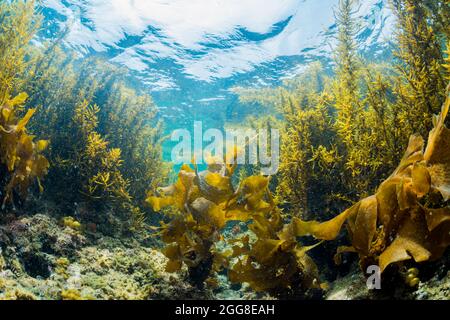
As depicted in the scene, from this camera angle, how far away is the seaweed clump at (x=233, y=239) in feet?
11.1

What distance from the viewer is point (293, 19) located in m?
12.8

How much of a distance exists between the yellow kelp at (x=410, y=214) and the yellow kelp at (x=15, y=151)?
4.04 meters

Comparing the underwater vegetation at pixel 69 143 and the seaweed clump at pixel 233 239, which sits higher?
the underwater vegetation at pixel 69 143

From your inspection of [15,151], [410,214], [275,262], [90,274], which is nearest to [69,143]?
[15,151]

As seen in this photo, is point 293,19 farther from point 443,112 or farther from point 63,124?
point 443,112

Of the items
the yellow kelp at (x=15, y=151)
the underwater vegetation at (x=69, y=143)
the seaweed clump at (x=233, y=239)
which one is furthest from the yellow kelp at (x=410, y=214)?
the underwater vegetation at (x=69, y=143)

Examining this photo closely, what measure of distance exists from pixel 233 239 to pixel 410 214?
6.52 ft

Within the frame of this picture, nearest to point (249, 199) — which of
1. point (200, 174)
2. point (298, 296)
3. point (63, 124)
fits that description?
point (200, 174)

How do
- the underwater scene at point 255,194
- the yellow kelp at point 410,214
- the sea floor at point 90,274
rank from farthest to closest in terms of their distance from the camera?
the sea floor at point 90,274
the underwater scene at point 255,194
the yellow kelp at point 410,214

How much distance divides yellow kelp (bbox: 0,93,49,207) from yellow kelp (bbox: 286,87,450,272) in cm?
404

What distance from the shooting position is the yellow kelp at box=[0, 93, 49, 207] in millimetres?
4039

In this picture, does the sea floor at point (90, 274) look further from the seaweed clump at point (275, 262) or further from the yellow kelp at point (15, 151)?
the yellow kelp at point (15, 151)

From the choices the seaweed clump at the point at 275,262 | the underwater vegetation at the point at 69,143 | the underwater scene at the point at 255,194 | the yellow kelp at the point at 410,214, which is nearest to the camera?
the yellow kelp at the point at 410,214

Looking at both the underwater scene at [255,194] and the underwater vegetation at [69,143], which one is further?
the underwater vegetation at [69,143]
